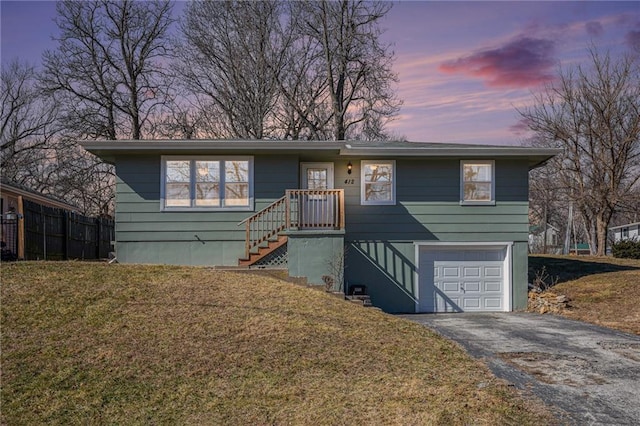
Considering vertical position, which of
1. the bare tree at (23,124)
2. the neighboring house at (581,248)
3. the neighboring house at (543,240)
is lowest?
the neighboring house at (581,248)

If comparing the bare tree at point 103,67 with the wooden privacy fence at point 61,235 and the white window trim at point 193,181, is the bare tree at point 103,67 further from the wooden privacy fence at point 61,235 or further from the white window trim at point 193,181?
the white window trim at point 193,181

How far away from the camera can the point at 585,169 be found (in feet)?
90.2

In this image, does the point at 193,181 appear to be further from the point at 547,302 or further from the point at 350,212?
the point at 547,302

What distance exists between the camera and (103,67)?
84.8 ft

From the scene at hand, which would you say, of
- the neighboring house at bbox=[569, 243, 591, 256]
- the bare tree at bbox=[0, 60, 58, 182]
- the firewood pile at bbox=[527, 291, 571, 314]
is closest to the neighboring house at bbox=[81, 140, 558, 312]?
the firewood pile at bbox=[527, 291, 571, 314]

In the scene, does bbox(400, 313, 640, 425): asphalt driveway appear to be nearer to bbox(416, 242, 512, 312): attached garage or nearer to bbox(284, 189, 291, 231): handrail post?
bbox(416, 242, 512, 312): attached garage

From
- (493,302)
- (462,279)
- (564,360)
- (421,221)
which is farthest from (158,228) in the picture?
(564,360)

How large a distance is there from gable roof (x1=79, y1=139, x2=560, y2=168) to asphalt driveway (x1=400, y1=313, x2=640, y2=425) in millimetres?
4288

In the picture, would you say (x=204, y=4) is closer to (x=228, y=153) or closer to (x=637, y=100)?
(x=228, y=153)

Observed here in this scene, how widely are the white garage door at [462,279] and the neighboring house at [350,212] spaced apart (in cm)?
3

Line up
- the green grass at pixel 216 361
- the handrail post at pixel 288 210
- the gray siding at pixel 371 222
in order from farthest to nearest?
1. the gray siding at pixel 371 222
2. the handrail post at pixel 288 210
3. the green grass at pixel 216 361

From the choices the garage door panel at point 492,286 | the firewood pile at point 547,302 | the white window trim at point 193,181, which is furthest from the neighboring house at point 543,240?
the white window trim at point 193,181

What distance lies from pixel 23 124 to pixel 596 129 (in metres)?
31.9

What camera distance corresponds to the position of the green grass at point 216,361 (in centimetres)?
550
